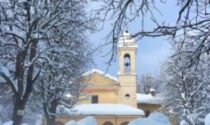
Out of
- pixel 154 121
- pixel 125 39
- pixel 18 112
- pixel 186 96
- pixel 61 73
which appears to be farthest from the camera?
pixel 186 96

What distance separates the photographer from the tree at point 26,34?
2030 cm

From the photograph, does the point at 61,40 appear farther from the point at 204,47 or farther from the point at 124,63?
the point at 124,63

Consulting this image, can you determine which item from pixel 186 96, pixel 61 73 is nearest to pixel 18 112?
pixel 61 73

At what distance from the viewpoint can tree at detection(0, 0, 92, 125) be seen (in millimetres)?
20297

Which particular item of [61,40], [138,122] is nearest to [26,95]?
[61,40]

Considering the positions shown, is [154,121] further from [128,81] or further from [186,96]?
[128,81]

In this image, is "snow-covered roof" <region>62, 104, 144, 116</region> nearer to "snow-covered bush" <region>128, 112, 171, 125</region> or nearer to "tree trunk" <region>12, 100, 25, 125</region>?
"tree trunk" <region>12, 100, 25, 125</region>

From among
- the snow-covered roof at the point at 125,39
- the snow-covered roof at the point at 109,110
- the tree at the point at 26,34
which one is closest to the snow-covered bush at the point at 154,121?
the snow-covered roof at the point at 125,39

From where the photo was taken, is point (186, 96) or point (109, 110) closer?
point (186, 96)

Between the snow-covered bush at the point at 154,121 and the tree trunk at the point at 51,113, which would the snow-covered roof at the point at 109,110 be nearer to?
the tree trunk at the point at 51,113

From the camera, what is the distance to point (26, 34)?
2059 cm

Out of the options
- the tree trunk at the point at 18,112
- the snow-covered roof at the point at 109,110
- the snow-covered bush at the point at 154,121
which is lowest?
the snow-covered roof at the point at 109,110

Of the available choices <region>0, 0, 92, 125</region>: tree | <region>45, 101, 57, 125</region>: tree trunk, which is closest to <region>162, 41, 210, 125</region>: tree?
<region>45, 101, 57, 125</region>: tree trunk

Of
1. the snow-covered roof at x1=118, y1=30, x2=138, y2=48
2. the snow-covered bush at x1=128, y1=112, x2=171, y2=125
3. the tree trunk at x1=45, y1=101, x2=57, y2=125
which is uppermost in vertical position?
the snow-covered roof at x1=118, y1=30, x2=138, y2=48
